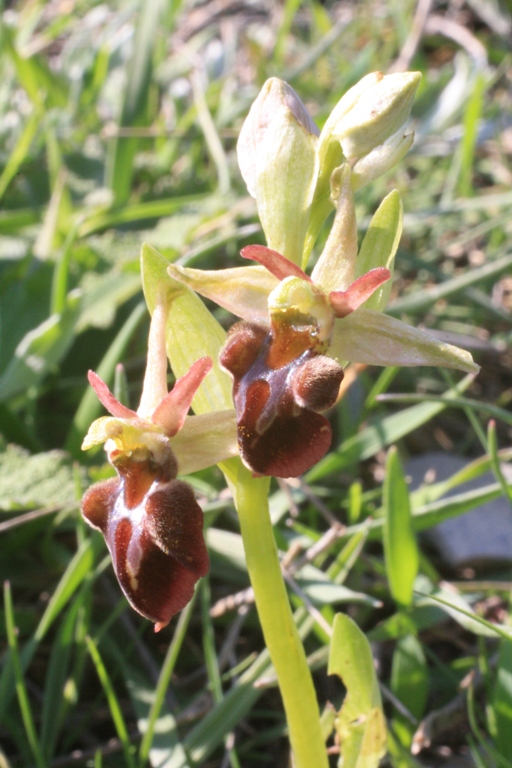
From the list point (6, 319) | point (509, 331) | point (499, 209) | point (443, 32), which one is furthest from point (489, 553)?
point (443, 32)

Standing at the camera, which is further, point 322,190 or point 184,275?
Result: point 322,190

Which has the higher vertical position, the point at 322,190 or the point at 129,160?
the point at 322,190

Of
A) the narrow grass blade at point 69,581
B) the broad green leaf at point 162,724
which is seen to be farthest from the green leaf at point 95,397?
the broad green leaf at point 162,724

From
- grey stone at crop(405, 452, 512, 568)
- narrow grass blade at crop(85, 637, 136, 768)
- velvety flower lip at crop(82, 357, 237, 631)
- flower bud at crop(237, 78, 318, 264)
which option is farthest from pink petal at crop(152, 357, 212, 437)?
grey stone at crop(405, 452, 512, 568)

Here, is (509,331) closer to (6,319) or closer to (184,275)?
(6,319)

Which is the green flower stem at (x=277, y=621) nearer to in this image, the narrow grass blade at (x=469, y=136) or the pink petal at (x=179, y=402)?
the pink petal at (x=179, y=402)

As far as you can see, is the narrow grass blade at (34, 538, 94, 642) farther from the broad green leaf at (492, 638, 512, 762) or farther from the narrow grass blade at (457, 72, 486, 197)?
the narrow grass blade at (457, 72, 486, 197)
